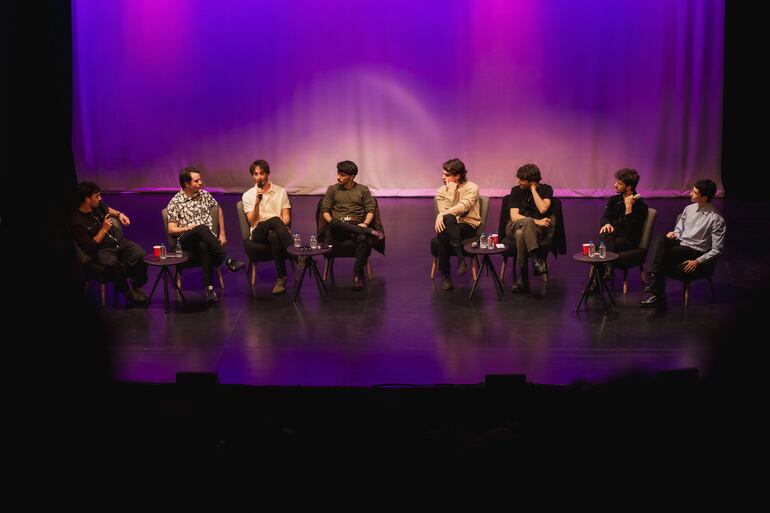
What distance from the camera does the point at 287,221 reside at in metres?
7.12

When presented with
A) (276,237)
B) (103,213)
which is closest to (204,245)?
(276,237)

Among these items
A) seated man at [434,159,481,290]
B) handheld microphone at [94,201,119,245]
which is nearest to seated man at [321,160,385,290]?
seated man at [434,159,481,290]

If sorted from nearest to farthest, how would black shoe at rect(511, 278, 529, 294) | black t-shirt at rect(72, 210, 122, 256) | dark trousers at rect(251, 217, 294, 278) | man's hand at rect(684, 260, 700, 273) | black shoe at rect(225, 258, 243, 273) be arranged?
1. man's hand at rect(684, 260, 700, 273)
2. black t-shirt at rect(72, 210, 122, 256)
3. black shoe at rect(511, 278, 529, 294)
4. dark trousers at rect(251, 217, 294, 278)
5. black shoe at rect(225, 258, 243, 273)

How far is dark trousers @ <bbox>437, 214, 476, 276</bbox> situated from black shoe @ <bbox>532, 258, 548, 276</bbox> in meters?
0.62

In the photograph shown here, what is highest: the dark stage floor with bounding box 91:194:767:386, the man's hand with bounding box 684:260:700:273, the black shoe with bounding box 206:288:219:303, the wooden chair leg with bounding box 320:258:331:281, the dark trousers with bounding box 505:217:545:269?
the dark trousers with bounding box 505:217:545:269

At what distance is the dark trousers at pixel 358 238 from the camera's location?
22.8 ft

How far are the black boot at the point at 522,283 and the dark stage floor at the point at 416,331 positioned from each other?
9 cm

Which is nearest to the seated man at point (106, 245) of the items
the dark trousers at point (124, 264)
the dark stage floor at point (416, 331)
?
the dark trousers at point (124, 264)

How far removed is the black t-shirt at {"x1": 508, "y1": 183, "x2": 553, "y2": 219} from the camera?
7039 millimetres

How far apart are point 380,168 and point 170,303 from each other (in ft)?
17.3

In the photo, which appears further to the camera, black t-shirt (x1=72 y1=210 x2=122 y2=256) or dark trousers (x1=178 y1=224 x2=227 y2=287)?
dark trousers (x1=178 y1=224 x2=227 y2=287)

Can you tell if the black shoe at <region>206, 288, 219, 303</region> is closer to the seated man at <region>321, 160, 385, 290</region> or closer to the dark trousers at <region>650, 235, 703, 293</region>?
the seated man at <region>321, 160, 385, 290</region>

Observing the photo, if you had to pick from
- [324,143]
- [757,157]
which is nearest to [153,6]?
[324,143]

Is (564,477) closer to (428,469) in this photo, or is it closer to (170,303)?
(428,469)
